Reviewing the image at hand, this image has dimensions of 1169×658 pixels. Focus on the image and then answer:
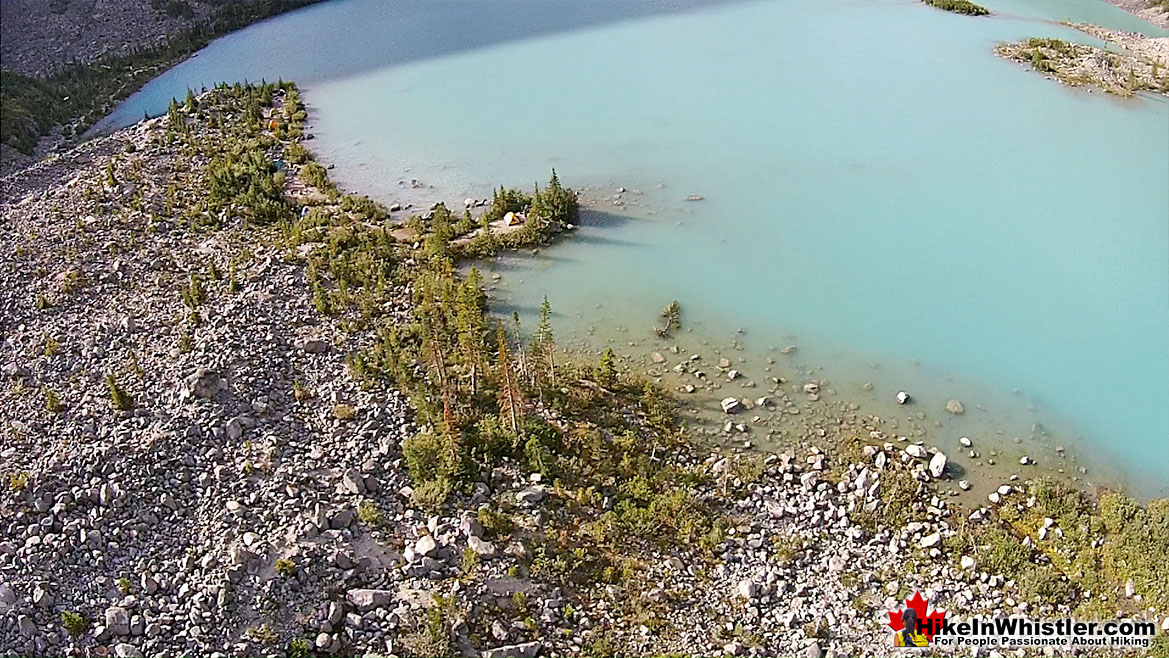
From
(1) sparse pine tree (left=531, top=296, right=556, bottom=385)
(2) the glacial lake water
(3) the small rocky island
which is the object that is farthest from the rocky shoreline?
(3) the small rocky island

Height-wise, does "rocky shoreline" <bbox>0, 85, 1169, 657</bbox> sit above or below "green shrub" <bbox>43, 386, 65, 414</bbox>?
below

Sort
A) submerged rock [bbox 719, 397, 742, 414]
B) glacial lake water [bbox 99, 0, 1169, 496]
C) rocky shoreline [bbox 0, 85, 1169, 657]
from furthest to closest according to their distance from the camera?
1. glacial lake water [bbox 99, 0, 1169, 496]
2. submerged rock [bbox 719, 397, 742, 414]
3. rocky shoreline [bbox 0, 85, 1169, 657]

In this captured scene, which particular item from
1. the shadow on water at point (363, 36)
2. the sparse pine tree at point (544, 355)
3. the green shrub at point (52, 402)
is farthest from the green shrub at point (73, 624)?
the shadow on water at point (363, 36)

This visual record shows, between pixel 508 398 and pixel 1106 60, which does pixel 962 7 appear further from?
pixel 508 398

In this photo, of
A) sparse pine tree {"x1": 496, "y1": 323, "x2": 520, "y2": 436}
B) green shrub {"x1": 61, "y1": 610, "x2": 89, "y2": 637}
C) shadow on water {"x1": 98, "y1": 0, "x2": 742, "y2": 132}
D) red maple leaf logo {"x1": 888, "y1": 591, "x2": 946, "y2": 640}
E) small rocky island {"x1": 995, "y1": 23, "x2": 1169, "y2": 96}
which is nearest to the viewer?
green shrub {"x1": 61, "y1": 610, "x2": 89, "y2": 637}

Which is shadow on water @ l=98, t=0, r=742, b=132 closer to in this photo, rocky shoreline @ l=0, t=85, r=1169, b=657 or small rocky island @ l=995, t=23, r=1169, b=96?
small rocky island @ l=995, t=23, r=1169, b=96

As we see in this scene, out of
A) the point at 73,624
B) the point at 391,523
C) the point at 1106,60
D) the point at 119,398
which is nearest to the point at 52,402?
the point at 119,398
